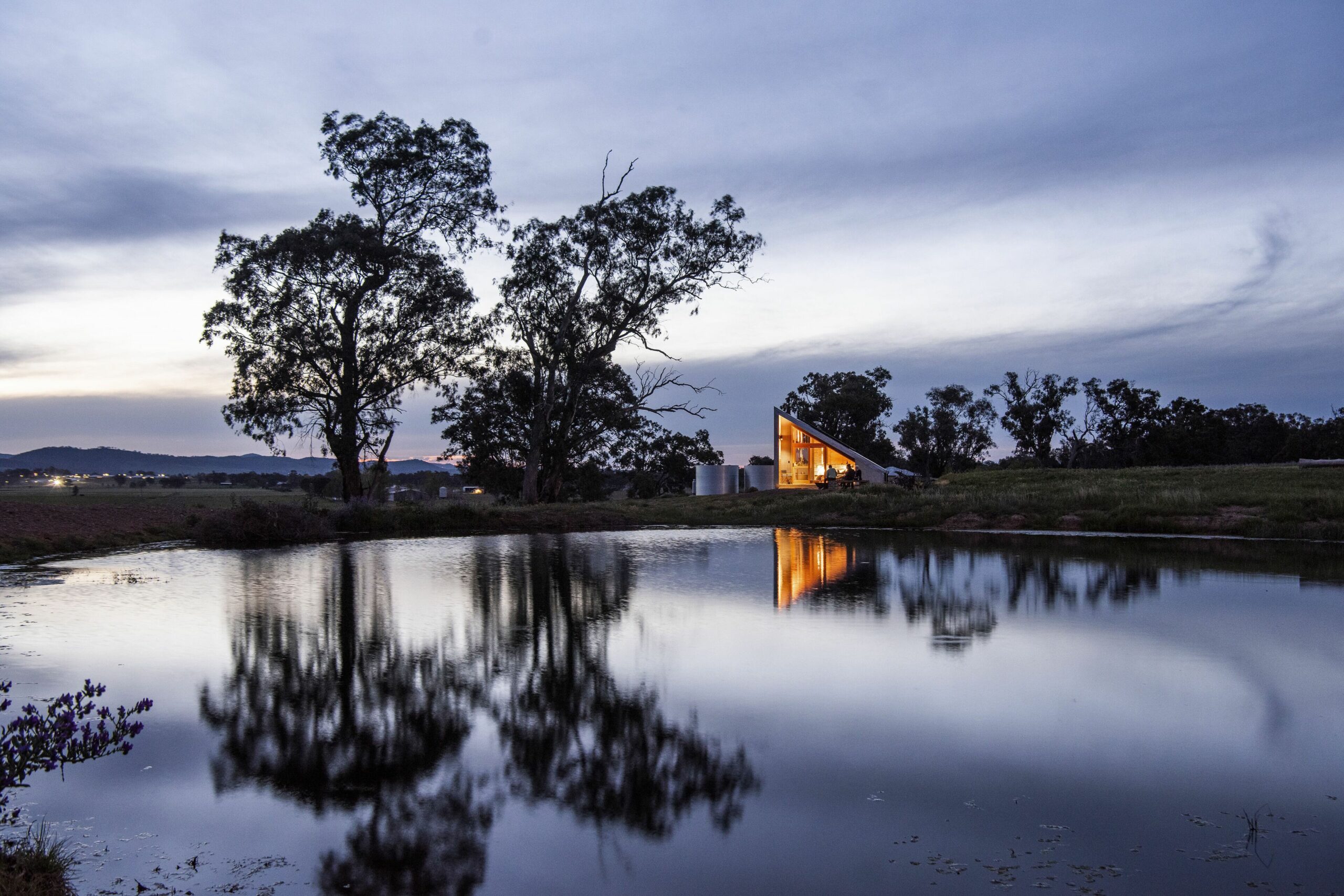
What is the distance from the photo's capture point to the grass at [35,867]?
3.79 metres

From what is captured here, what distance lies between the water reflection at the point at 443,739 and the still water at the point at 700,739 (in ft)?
0.10

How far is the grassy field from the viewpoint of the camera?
906 inches

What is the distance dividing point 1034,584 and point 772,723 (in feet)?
30.5

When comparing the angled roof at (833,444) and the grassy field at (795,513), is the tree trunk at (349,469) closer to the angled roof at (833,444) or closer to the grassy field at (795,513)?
the grassy field at (795,513)

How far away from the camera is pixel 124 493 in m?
46.2

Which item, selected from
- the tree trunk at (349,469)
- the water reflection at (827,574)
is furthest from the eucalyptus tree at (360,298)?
the water reflection at (827,574)

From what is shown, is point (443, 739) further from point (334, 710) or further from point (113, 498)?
point (113, 498)

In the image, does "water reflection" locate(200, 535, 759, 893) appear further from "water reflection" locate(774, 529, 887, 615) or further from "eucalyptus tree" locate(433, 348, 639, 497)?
"eucalyptus tree" locate(433, 348, 639, 497)

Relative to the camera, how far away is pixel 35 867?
13.4 feet

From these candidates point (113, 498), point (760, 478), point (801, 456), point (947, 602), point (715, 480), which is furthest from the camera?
point (801, 456)

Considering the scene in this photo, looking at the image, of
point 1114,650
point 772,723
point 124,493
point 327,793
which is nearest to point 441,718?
point 327,793

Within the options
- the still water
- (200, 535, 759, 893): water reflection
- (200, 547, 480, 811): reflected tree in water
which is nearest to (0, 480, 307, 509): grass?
(200, 547, 480, 811): reflected tree in water

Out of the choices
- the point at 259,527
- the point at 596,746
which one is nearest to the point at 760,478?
the point at 259,527

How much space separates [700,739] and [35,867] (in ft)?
12.6
